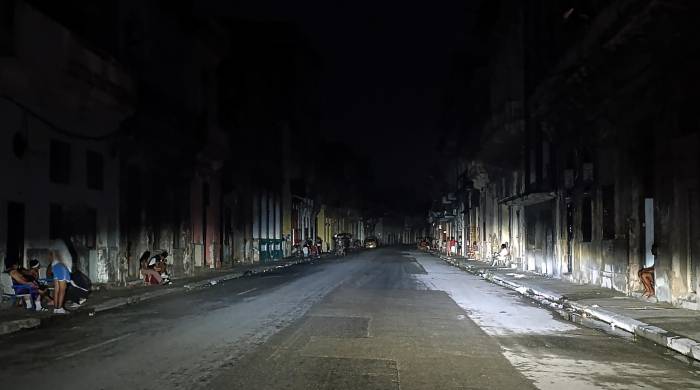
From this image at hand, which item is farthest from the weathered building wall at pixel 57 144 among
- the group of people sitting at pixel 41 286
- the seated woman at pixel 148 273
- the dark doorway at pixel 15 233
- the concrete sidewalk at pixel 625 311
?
the concrete sidewalk at pixel 625 311

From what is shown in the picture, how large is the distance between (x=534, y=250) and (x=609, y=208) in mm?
10970

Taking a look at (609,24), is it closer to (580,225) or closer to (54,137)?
(580,225)

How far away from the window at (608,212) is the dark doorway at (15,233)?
1608cm

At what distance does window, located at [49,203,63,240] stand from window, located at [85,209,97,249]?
6.16ft

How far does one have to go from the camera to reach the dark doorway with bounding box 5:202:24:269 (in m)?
17.8

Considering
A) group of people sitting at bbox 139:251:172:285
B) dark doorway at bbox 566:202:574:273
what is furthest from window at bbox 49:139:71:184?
dark doorway at bbox 566:202:574:273

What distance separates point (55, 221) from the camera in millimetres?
20516

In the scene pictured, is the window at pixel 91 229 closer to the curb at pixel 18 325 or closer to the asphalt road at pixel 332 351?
the asphalt road at pixel 332 351

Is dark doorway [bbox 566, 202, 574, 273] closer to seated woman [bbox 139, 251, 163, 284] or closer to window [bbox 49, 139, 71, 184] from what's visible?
seated woman [bbox 139, 251, 163, 284]

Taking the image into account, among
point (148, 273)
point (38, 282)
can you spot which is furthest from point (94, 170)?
point (38, 282)

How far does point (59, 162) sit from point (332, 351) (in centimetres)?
1390

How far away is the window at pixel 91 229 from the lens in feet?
74.8

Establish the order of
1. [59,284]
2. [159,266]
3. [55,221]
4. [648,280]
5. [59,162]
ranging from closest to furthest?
[59,284], [648,280], [55,221], [59,162], [159,266]

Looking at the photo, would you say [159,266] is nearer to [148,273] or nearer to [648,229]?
[148,273]
